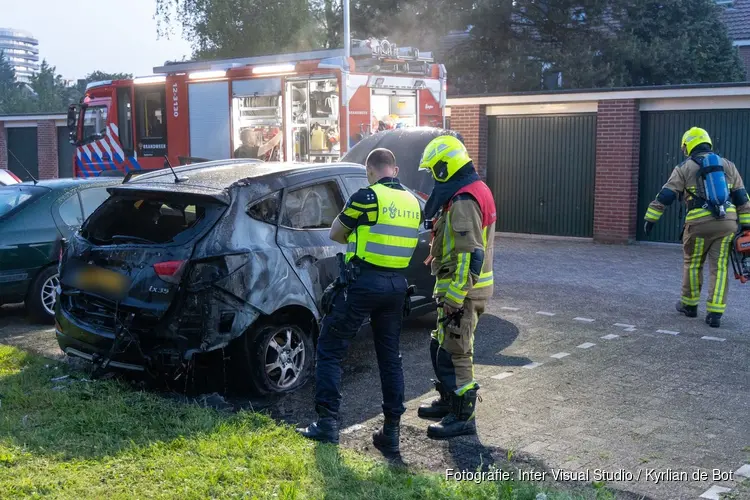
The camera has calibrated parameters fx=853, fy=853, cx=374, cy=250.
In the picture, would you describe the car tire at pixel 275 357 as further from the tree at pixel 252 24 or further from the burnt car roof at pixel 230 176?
the tree at pixel 252 24

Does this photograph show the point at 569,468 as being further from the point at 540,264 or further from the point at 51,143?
the point at 51,143

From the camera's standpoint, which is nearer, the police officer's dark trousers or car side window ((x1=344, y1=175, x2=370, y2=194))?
the police officer's dark trousers

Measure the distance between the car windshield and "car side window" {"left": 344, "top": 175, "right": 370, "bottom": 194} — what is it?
362cm

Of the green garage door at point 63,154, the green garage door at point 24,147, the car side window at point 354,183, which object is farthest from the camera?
the green garage door at point 24,147

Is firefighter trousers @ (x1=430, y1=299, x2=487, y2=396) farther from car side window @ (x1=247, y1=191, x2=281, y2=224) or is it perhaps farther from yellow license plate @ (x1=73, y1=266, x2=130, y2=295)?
yellow license plate @ (x1=73, y1=266, x2=130, y2=295)

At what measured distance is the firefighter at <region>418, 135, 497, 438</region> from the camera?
17.3ft

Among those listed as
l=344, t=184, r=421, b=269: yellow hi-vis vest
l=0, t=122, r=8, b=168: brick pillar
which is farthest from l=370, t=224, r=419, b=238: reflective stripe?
l=0, t=122, r=8, b=168: brick pillar

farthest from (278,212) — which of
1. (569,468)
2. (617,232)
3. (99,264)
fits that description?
(617,232)

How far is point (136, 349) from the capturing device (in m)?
5.89

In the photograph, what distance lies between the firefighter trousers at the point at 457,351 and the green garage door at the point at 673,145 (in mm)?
9993

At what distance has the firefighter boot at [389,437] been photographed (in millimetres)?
5082

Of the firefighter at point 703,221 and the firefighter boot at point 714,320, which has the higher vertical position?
the firefighter at point 703,221

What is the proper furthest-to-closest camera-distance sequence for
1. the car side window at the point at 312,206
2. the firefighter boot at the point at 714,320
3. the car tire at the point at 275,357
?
the firefighter boot at the point at 714,320
the car side window at the point at 312,206
the car tire at the point at 275,357

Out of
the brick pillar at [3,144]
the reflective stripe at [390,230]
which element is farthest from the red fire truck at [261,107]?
the brick pillar at [3,144]
